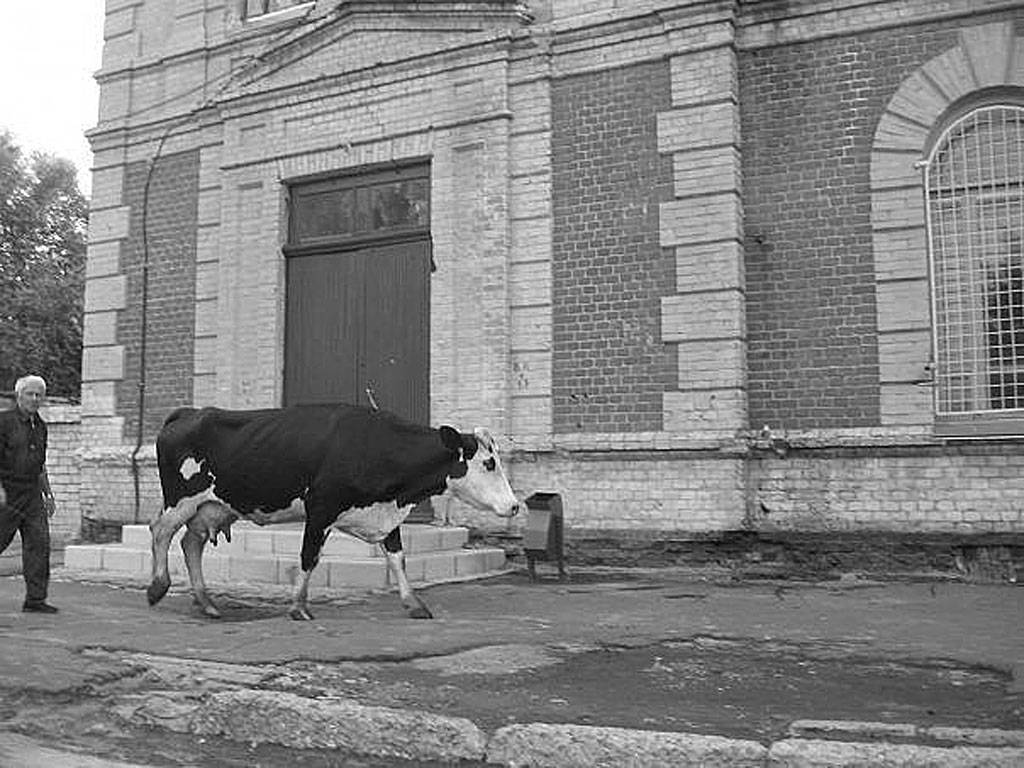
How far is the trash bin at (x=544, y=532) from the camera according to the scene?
10.3 metres

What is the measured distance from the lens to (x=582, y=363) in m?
11.3

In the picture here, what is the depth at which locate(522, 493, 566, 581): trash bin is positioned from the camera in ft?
33.9

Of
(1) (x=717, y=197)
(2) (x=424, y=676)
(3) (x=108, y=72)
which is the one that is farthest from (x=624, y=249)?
(3) (x=108, y=72)

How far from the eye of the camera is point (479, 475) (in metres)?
8.36

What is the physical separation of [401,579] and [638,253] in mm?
4730

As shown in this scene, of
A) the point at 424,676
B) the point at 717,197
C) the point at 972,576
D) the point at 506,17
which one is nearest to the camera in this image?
the point at 424,676

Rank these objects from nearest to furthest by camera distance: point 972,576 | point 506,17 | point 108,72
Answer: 1. point 972,576
2. point 506,17
3. point 108,72

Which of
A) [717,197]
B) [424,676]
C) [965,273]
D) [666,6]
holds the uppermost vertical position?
[666,6]

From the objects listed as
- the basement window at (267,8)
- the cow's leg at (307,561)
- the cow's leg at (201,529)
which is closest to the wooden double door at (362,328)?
the basement window at (267,8)

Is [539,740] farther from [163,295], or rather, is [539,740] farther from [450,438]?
[163,295]

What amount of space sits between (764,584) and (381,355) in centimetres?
520

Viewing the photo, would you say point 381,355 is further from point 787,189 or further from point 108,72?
point 108,72

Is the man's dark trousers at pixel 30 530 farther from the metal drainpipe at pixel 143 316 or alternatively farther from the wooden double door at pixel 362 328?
the metal drainpipe at pixel 143 316

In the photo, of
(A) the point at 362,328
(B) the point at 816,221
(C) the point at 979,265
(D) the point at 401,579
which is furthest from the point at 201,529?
(C) the point at 979,265
